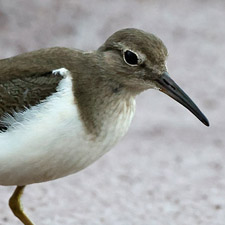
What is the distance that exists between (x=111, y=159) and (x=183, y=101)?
2.65 m

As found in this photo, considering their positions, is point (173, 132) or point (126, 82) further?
point (173, 132)

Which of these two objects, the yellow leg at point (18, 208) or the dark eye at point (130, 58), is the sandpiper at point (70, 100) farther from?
the yellow leg at point (18, 208)

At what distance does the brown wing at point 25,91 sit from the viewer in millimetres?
5285

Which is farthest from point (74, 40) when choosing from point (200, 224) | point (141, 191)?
point (200, 224)

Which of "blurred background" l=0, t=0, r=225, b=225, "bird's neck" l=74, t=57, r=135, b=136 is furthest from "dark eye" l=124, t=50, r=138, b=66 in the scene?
"blurred background" l=0, t=0, r=225, b=225

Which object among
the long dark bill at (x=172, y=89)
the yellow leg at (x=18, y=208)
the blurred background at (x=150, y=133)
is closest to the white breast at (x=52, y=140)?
the long dark bill at (x=172, y=89)

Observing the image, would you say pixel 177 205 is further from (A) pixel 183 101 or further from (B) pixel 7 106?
(B) pixel 7 106

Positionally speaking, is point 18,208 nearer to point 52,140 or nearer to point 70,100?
point 52,140

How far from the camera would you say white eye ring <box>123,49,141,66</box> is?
5.31m

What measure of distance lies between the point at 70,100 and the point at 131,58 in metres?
0.53

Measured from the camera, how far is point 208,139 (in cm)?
841

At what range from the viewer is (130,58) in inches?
210

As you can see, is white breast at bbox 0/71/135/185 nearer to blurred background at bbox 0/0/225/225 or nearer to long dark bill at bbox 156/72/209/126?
long dark bill at bbox 156/72/209/126

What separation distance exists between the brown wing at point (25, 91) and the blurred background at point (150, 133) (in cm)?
163
